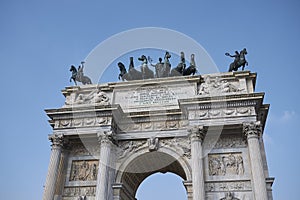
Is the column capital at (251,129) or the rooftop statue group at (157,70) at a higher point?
the rooftop statue group at (157,70)

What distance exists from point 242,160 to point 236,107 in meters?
2.64

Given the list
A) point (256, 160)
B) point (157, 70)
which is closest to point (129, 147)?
point (157, 70)

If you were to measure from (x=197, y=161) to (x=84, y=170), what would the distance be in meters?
6.02

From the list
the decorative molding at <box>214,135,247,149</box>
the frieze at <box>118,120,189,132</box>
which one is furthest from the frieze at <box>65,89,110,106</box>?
the decorative molding at <box>214,135,247,149</box>

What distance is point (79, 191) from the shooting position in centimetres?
1631

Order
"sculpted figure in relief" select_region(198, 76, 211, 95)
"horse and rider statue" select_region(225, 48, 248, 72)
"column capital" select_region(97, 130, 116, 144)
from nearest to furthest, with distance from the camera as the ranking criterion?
"column capital" select_region(97, 130, 116, 144) → "sculpted figure in relief" select_region(198, 76, 211, 95) → "horse and rider statue" select_region(225, 48, 248, 72)

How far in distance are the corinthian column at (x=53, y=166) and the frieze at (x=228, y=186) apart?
24.5 ft

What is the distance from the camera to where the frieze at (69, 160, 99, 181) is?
54.5ft

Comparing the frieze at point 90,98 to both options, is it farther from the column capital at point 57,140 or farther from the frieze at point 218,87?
the frieze at point 218,87

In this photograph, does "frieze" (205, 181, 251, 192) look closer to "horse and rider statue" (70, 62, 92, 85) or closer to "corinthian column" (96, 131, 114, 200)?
"corinthian column" (96, 131, 114, 200)

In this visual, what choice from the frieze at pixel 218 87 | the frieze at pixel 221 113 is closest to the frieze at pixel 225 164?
the frieze at pixel 221 113

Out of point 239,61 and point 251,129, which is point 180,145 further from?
point 239,61

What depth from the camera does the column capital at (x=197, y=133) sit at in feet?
51.5

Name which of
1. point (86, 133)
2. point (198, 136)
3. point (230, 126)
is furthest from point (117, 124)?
point (230, 126)
